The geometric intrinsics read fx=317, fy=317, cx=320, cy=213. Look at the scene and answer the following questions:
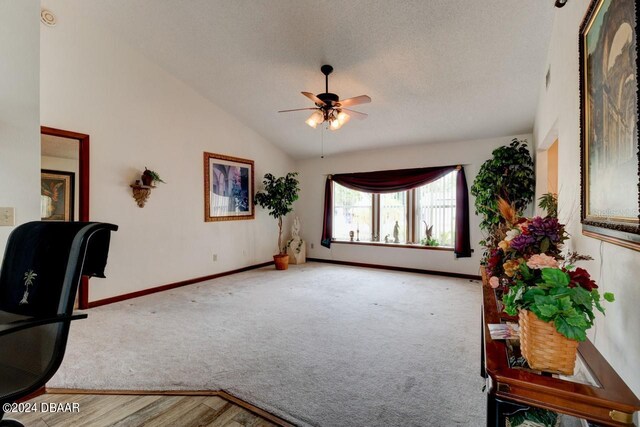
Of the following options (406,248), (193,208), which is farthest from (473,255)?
(193,208)

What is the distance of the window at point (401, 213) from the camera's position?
18.8 feet

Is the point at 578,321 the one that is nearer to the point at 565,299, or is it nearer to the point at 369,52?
the point at 565,299

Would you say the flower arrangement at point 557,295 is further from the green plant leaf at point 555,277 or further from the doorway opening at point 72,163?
the doorway opening at point 72,163

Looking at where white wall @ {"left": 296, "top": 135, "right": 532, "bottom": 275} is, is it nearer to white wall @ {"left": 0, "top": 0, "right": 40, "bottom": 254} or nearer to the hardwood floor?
the hardwood floor

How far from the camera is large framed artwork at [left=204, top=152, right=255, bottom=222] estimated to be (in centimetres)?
533

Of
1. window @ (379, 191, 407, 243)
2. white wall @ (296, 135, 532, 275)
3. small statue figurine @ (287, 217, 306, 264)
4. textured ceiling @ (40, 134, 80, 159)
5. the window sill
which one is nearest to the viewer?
textured ceiling @ (40, 134, 80, 159)

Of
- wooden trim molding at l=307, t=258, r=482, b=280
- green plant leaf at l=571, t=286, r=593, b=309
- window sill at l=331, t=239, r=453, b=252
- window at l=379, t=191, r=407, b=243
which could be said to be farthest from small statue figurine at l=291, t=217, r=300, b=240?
green plant leaf at l=571, t=286, r=593, b=309

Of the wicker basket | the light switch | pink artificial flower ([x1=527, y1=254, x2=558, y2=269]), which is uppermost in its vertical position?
the light switch

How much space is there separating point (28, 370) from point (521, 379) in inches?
74.4

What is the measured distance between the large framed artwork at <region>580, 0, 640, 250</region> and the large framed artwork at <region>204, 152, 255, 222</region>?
4903mm

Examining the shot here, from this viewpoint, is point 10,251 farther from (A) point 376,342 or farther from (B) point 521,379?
(A) point 376,342

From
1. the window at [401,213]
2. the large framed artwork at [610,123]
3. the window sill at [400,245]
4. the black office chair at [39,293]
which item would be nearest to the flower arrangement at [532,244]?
the large framed artwork at [610,123]

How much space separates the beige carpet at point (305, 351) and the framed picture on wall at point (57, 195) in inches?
60.7

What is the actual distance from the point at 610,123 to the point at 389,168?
4.91 meters
